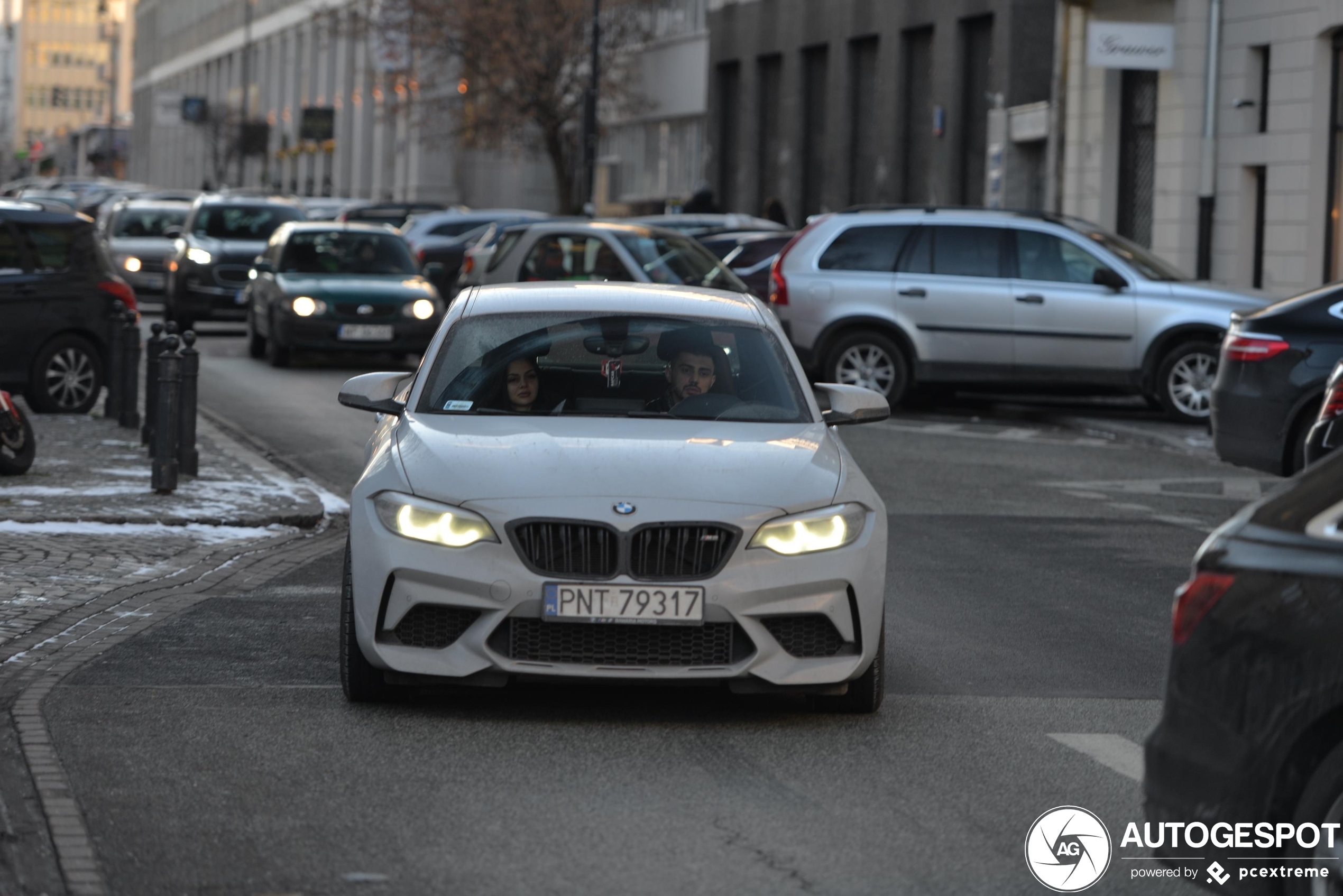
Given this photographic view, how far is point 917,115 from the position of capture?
40.9 metres

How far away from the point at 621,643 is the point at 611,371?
4.78 ft

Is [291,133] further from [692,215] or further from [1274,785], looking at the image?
[1274,785]

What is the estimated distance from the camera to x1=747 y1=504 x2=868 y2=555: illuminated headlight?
266 inches

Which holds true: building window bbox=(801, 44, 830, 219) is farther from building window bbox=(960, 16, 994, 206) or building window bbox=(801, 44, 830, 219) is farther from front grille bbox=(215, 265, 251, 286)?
front grille bbox=(215, 265, 251, 286)

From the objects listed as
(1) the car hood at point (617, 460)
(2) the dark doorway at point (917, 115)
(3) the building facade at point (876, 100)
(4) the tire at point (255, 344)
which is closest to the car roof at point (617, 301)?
(1) the car hood at point (617, 460)

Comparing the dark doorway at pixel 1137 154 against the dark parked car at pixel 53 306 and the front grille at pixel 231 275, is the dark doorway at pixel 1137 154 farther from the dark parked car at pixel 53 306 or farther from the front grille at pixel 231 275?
the dark parked car at pixel 53 306

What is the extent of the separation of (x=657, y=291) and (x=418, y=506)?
2.04 metres

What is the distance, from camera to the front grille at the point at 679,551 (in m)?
6.63

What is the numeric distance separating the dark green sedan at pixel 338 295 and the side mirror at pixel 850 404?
48.3ft

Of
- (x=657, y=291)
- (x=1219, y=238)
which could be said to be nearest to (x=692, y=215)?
(x=1219, y=238)

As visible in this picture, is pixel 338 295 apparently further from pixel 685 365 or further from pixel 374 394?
pixel 685 365

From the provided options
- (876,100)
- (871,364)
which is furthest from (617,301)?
(876,100)

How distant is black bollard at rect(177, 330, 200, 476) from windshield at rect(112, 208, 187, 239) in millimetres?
22230

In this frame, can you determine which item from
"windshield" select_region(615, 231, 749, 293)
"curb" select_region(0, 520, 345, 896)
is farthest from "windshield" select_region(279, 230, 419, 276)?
"curb" select_region(0, 520, 345, 896)
